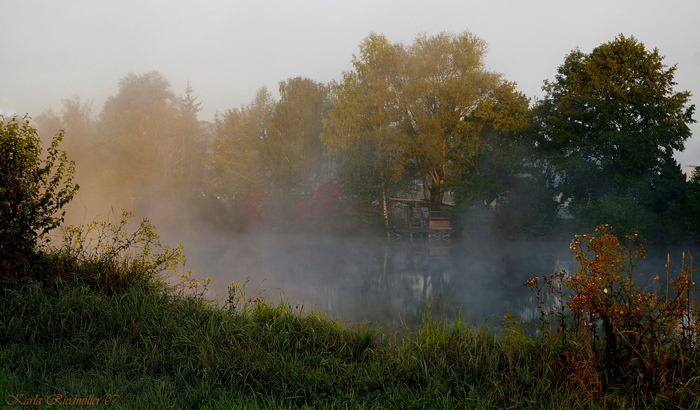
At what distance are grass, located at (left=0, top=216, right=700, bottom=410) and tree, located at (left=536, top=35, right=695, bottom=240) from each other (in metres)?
14.6

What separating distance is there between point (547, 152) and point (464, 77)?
19.0 ft

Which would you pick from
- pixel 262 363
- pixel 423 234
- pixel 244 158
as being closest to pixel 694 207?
pixel 423 234

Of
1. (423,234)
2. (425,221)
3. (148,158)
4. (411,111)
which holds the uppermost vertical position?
(411,111)

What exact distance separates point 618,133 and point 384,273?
422 inches

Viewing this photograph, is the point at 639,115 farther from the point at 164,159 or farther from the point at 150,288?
the point at 164,159

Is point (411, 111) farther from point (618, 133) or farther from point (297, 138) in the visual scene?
point (618, 133)

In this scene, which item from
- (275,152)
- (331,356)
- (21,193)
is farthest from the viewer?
(275,152)

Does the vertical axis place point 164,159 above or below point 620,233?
above

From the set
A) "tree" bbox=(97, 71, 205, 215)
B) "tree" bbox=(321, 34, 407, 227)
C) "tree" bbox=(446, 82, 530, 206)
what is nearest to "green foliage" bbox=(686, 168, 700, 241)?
"tree" bbox=(446, 82, 530, 206)

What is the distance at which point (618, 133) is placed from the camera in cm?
1672

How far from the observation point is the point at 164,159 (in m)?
30.4

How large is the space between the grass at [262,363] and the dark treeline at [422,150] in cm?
1449

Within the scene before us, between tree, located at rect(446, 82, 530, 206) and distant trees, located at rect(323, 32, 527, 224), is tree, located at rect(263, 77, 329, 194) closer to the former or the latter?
distant trees, located at rect(323, 32, 527, 224)

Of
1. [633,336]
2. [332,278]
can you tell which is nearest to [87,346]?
[633,336]
